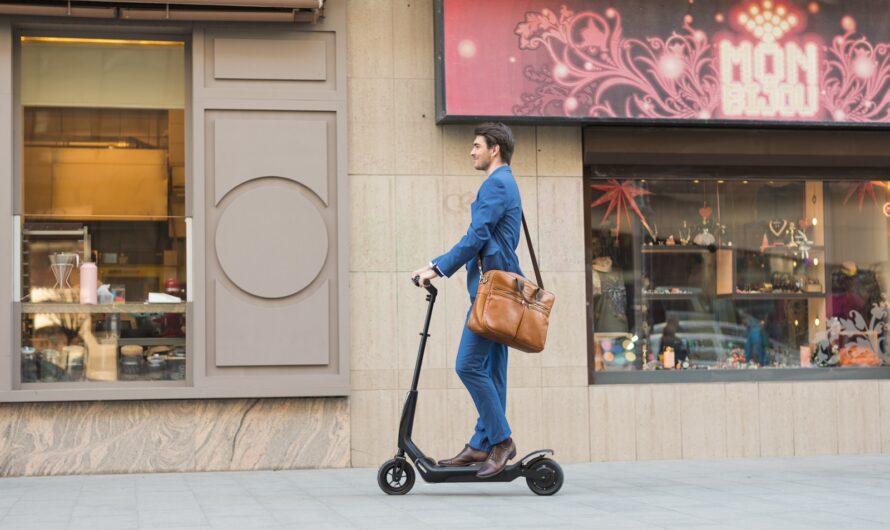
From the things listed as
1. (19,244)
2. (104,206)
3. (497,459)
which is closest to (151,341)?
(104,206)

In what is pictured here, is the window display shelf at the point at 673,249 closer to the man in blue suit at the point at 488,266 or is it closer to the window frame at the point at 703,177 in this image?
the window frame at the point at 703,177

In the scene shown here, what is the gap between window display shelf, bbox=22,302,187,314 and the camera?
8742 mm

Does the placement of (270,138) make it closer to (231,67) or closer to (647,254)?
(231,67)

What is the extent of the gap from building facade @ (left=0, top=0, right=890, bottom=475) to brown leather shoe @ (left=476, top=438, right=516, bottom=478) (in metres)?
2.11

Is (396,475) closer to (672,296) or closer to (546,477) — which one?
(546,477)

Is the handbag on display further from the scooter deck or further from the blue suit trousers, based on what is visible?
the scooter deck

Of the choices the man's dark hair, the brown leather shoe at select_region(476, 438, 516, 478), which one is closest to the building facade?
the man's dark hair

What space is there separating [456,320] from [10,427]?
125 inches

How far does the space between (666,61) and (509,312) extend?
11.2 ft

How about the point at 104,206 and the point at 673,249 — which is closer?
the point at 104,206

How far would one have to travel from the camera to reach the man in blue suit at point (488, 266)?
6832 mm

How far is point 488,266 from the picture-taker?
22.9 feet

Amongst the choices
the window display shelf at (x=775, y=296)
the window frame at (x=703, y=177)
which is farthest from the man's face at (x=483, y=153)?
the window display shelf at (x=775, y=296)

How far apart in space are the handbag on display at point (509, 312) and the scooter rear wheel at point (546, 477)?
66 centimetres
